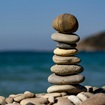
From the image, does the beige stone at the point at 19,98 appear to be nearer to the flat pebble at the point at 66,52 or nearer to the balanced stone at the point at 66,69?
the balanced stone at the point at 66,69

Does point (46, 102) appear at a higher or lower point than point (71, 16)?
lower

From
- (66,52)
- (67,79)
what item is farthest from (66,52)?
(67,79)

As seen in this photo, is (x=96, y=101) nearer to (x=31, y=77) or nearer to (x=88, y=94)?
(x=88, y=94)

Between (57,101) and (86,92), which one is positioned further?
(86,92)


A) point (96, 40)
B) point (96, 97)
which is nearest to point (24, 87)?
point (96, 97)

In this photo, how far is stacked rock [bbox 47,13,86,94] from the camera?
30.4 ft

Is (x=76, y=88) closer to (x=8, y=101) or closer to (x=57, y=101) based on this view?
(x=57, y=101)

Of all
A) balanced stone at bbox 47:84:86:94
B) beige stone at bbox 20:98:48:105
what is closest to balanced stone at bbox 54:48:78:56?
balanced stone at bbox 47:84:86:94

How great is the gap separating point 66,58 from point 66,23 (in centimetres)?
66

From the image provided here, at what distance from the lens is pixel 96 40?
9944 centimetres

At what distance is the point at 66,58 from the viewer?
9.30 m

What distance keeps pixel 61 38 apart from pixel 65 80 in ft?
2.61

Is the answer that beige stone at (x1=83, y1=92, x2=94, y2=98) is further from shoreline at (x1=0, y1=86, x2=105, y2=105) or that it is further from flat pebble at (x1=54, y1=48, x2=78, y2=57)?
flat pebble at (x1=54, y1=48, x2=78, y2=57)

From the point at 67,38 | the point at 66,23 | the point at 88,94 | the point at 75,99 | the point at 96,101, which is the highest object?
the point at 66,23
